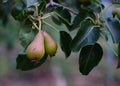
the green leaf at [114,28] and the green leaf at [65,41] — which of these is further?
the green leaf at [65,41]

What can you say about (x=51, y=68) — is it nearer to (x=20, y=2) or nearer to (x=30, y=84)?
(x=30, y=84)

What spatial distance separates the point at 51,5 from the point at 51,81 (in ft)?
16.4

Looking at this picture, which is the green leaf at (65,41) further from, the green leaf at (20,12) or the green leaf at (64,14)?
the green leaf at (20,12)

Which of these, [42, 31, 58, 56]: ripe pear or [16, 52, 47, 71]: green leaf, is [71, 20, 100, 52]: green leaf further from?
[16, 52, 47, 71]: green leaf

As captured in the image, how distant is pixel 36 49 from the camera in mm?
1145

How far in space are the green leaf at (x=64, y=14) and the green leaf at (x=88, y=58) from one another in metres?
0.11

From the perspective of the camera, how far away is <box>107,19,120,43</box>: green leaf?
1238mm

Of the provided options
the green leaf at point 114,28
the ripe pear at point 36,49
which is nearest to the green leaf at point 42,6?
the ripe pear at point 36,49

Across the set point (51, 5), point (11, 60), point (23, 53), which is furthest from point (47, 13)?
point (11, 60)

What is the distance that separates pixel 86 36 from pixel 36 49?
17cm

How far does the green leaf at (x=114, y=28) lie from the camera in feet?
4.06

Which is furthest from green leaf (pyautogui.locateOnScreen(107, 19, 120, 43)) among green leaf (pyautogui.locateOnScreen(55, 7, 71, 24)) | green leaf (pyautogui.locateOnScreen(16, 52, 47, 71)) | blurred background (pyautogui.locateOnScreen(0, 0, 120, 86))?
blurred background (pyautogui.locateOnScreen(0, 0, 120, 86))

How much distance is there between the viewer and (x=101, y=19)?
1279 mm

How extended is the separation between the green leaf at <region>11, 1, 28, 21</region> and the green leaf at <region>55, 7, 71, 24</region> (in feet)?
0.35
